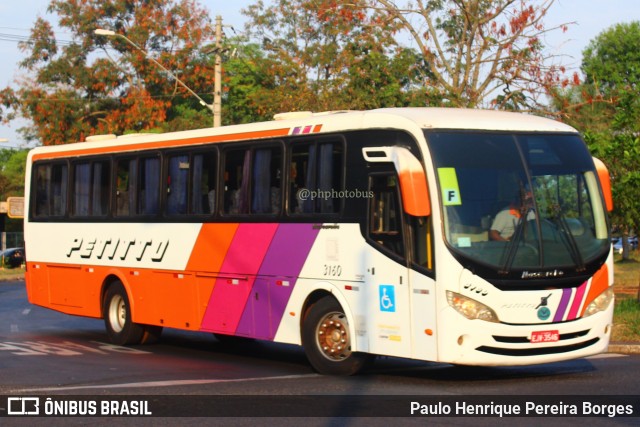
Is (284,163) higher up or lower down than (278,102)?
lower down

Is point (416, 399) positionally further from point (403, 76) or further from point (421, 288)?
point (403, 76)

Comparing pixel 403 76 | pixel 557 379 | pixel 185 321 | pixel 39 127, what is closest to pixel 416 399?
pixel 557 379

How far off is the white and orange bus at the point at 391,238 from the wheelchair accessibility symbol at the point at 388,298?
0.09 feet

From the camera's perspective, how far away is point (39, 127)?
182 feet

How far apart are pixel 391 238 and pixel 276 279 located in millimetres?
2394

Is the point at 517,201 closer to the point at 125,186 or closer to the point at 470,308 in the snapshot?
the point at 470,308

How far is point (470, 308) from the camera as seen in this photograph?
12.0 meters

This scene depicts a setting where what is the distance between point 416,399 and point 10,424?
3876 millimetres

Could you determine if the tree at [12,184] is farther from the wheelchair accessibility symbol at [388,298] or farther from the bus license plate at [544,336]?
the bus license plate at [544,336]

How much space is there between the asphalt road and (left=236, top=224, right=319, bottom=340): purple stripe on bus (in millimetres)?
606

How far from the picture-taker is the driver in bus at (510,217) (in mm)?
12258

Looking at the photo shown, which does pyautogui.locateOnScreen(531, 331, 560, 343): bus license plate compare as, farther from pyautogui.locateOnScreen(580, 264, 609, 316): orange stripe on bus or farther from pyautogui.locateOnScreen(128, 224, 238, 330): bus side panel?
pyautogui.locateOnScreen(128, 224, 238, 330): bus side panel

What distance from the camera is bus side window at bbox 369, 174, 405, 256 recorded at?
12.8 meters

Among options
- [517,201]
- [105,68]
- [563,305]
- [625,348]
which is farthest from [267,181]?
[105,68]
